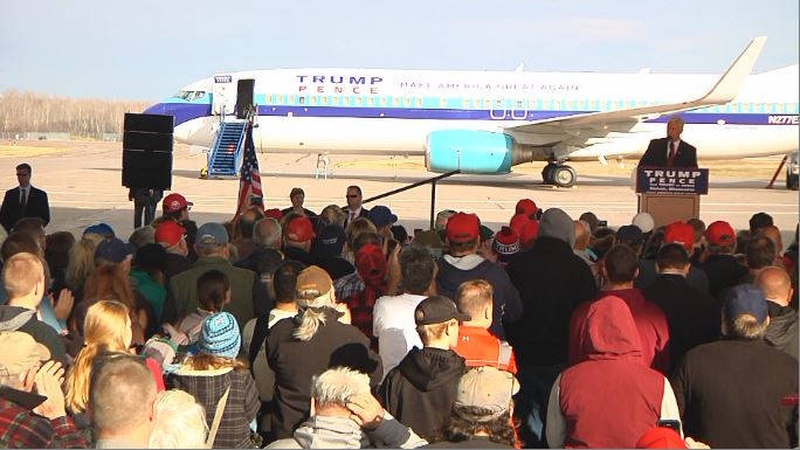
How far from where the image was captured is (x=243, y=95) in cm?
2988

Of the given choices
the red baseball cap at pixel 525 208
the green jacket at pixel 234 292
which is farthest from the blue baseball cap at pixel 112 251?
the red baseball cap at pixel 525 208

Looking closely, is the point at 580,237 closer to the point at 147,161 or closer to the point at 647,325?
the point at 647,325

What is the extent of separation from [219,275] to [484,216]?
15.3 meters

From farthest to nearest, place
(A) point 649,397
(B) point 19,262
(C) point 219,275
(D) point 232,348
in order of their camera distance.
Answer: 1. (C) point 219,275
2. (B) point 19,262
3. (D) point 232,348
4. (A) point 649,397

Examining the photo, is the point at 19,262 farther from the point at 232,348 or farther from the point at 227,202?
the point at 227,202

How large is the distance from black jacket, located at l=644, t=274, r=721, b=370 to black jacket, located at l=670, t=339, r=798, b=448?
1.11 metres

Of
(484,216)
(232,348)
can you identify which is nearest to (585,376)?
(232,348)

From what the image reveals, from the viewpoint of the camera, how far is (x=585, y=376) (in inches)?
180

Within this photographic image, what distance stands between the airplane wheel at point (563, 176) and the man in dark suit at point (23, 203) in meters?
19.8

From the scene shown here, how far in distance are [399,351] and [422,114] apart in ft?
80.1

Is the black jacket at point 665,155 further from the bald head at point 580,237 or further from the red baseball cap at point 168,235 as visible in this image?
the red baseball cap at point 168,235

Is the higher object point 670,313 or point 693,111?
point 693,111

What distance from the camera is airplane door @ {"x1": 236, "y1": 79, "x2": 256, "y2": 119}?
2970 centimetres

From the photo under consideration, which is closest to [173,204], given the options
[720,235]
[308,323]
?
[720,235]
